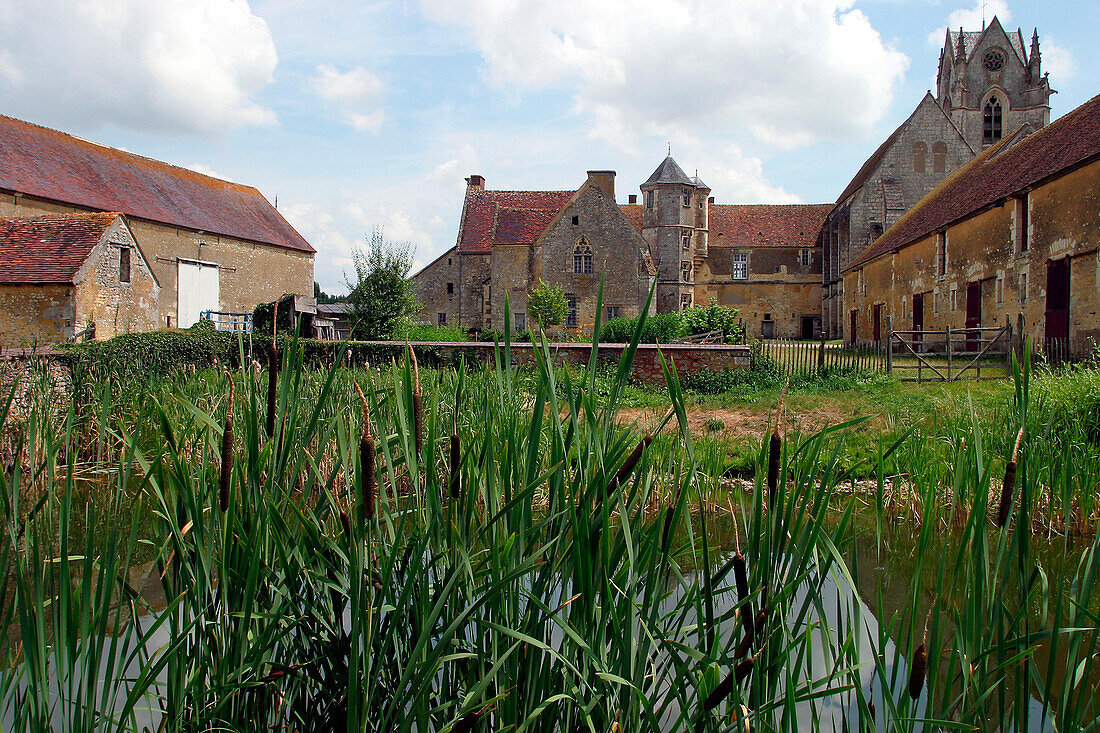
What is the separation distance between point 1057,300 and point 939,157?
71.3 feet

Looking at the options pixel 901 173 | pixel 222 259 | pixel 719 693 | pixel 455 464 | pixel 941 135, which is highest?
pixel 941 135

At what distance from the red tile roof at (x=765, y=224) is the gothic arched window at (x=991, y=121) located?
11.8m

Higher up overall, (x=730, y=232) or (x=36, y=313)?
(x=730, y=232)

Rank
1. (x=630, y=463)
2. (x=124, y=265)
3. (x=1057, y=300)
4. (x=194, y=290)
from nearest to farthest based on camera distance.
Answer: (x=630, y=463)
(x=1057, y=300)
(x=124, y=265)
(x=194, y=290)

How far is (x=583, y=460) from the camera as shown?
184cm

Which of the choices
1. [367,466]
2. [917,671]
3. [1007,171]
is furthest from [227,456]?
[1007,171]

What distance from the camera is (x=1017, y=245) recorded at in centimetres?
1786

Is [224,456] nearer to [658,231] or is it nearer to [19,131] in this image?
[19,131]

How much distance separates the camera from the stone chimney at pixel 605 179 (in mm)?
35719

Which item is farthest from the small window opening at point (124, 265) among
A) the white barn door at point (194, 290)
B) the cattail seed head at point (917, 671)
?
the cattail seed head at point (917, 671)

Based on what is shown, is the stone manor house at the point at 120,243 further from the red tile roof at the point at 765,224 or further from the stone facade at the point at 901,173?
the stone facade at the point at 901,173

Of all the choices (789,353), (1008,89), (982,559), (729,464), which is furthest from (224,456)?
(1008,89)

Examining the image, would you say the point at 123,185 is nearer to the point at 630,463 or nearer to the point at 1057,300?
the point at 1057,300

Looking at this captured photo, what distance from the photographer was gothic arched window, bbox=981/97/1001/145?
47.1 meters
